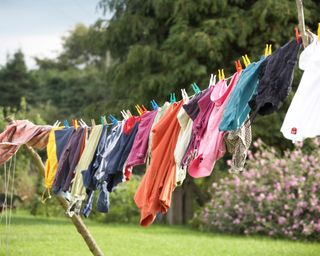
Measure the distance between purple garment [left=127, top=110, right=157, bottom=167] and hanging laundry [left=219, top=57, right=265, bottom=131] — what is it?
103 cm

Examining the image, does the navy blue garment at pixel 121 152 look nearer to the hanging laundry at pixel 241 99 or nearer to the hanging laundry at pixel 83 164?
the hanging laundry at pixel 83 164

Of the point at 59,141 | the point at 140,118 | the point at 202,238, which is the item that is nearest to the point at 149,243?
the point at 202,238

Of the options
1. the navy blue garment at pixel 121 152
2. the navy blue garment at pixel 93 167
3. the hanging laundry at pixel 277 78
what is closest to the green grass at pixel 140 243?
the navy blue garment at pixel 93 167

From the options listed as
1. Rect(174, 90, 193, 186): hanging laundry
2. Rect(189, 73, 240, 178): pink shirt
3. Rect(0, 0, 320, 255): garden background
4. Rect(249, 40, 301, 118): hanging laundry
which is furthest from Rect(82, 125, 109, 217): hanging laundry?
Rect(0, 0, 320, 255): garden background

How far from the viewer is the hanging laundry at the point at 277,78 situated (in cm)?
371

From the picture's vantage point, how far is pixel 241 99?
3.96 m

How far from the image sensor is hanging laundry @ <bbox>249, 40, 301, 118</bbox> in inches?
146

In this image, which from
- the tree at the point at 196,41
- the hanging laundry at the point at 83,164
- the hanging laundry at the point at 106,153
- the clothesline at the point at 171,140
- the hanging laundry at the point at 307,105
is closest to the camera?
the hanging laundry at the point at 307,105

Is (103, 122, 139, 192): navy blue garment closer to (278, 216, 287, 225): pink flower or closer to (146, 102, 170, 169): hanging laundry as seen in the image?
(146, 102, 170, 169): hanging laundry

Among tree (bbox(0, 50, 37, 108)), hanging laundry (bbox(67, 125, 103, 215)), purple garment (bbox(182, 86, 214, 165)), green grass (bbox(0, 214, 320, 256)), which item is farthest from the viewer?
tree (bbox(0, 50, 37, 108))

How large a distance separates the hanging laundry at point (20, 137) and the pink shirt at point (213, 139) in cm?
248

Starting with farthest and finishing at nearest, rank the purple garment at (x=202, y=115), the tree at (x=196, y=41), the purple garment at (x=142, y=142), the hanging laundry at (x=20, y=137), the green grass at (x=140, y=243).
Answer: the tree at (x=196, y=41) < the green grass at (x=140, y=243) < the hanging laundry at (x=20, y=137) < the purple garment at (x=142, y=142) < the purple garment at (x=202, y=115)

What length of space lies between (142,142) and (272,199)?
645 centimetres

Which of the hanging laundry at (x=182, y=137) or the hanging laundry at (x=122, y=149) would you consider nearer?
the hanging laundry at (x=182, y=137)
